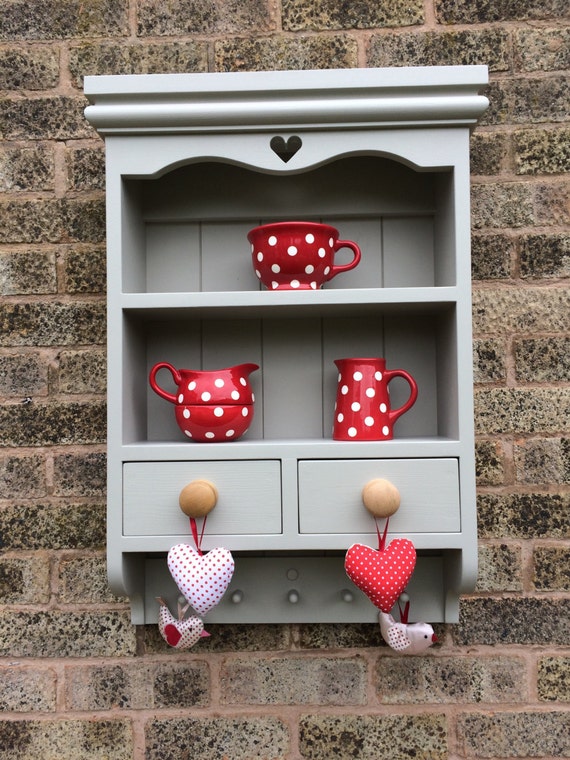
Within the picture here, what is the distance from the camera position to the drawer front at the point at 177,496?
3.43 ft

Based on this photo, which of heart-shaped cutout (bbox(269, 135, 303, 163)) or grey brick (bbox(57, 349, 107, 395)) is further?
grey brick (bbox(57, 349, 107, 395))

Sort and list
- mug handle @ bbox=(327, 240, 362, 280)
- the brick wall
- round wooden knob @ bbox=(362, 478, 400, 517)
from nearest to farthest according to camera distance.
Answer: round wooden knob @ bbox=(362, 478, 400, 517) → mug handle @ bbox=(327, 240, 362, 280) → the brick wall

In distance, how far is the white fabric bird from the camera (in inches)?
42.9

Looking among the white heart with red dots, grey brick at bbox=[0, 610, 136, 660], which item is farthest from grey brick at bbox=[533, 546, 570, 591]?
grey brick at bbox=[0, 610, 136, 660]

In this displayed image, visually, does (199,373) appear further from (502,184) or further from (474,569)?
(502,184)

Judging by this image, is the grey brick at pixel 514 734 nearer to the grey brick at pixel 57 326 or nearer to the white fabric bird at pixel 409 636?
the white fabric bird at pixel 409 636

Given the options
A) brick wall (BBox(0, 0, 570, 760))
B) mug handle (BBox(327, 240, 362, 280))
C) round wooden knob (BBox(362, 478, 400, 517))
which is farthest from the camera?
brick wall (BBox(0, 0, 570, 760))

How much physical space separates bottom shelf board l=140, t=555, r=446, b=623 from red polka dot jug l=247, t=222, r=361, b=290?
1.66 feet

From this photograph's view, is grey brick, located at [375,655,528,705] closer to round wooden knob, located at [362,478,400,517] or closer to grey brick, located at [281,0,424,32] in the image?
round wooden knob, located at [362,478,400,517]

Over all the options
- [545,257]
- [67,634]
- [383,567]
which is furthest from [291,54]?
[67,634]

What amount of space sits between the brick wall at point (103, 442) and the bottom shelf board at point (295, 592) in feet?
0.17

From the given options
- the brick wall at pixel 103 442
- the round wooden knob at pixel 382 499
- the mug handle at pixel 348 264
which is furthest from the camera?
the brick wall at pixel 103 442

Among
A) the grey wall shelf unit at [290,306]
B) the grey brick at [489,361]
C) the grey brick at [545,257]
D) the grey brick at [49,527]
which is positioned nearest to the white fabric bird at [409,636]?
the grey wall shelf unit at [290,306]

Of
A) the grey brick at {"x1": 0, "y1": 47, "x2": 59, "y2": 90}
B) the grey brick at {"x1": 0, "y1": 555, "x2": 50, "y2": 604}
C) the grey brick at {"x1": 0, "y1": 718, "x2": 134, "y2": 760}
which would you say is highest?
the grey brick at {"x1": 0, "y1": 47, "x2": 59, "y2": 90}
